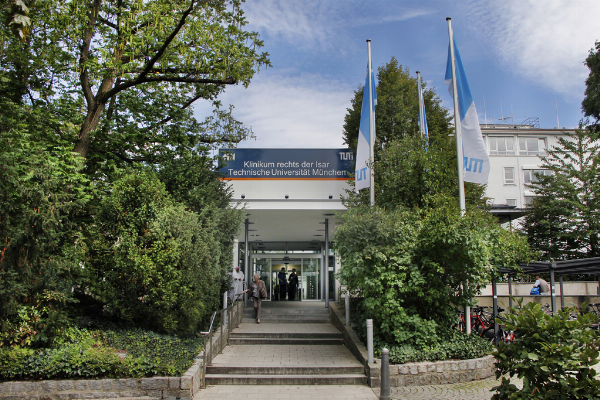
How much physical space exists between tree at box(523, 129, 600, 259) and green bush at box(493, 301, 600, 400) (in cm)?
1904

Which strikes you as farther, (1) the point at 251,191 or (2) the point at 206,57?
(1) the point at 251,191

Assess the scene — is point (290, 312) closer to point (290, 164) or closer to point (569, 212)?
point (290, 164)

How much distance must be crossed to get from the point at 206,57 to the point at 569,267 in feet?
34.6

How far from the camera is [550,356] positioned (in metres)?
3.70

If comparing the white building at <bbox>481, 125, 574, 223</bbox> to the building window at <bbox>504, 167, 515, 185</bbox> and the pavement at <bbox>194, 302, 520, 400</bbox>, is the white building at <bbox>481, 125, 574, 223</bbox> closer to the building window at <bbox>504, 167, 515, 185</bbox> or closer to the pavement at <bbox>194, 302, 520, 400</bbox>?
the building window at <bbox>504, 167, 515, 185</bbox>

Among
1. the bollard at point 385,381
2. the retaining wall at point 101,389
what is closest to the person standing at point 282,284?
the retaining wall at point 101,389

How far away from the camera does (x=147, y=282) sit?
23.7 ft

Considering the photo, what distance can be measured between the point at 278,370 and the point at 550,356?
5.58 m

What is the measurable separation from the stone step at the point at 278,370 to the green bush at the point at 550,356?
462cm

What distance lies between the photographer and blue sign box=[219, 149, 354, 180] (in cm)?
1423

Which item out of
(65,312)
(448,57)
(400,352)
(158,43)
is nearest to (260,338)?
(400,352)

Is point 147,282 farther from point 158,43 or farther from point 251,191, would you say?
point 251,191

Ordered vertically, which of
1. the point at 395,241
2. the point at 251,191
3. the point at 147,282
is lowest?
the point at 147,282

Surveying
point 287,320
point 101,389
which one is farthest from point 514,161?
point 101,389
